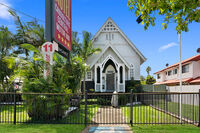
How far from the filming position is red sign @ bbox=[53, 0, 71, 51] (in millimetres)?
8555

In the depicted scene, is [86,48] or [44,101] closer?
[44,101]

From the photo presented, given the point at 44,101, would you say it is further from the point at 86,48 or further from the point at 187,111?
the point at 86,48

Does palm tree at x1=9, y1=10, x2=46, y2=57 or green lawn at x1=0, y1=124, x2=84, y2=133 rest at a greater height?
palm tree at x1=9, y1=10, x2=46, y2=57

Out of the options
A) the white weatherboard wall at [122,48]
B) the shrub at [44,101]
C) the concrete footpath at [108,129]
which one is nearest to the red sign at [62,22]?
the shrub at [44,101]

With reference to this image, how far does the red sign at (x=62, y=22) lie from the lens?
8.55m

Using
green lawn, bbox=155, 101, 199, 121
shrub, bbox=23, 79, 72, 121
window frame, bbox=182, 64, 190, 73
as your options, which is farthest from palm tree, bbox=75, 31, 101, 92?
window frame, bbox=182, 64, 190, 73

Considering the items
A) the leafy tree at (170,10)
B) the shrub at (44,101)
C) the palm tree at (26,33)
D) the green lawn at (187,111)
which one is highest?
the palm tree at (26,33)

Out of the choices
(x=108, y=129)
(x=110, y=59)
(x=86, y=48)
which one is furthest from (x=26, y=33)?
(x=108, y=129)

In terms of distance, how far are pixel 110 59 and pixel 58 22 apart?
33.3 feet

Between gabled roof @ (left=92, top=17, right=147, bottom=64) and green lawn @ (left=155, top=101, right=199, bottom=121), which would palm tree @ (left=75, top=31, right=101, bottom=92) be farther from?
green lawn @ (left=155, top=101, right=199, bottom=121)

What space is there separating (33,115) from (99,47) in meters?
14.1

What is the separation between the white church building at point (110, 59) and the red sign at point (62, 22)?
7.42 meters

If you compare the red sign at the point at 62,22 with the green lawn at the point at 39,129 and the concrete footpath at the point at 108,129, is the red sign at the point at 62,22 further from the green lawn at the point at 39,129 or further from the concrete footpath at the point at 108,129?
the concrete footpath at the point at 108,129

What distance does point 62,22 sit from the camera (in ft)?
31.6
